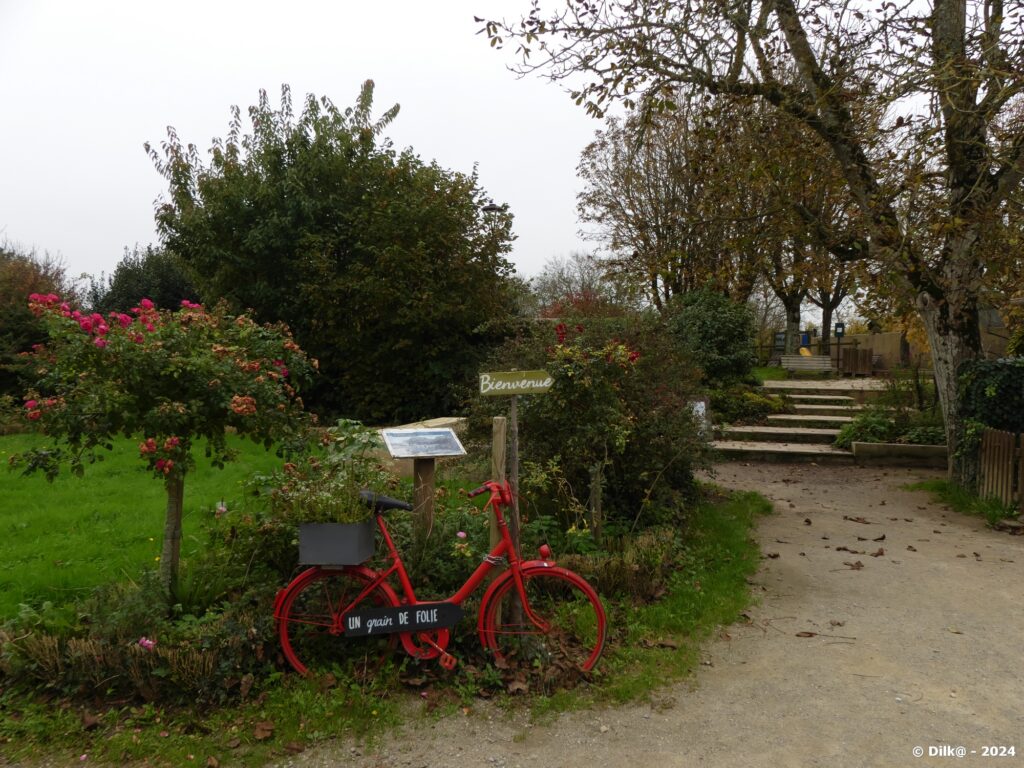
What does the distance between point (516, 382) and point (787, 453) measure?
9873 millimetres

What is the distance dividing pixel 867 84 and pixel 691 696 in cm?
692

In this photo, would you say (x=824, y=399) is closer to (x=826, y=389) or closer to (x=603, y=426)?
(x=826, y=389)

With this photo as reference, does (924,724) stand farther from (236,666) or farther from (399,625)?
(236,666)

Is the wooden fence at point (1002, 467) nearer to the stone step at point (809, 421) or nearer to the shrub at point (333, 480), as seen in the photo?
the stone step at point (809, 421)

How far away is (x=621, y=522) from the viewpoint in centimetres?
631

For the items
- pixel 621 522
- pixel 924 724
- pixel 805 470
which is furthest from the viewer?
pixel 805 470

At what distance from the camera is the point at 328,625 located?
3.90 meters

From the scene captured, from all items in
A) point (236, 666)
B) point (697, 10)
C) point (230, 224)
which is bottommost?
point (236, 666)

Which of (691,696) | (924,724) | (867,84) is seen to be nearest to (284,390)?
(691,696)

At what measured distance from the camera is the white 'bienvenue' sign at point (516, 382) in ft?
14.3

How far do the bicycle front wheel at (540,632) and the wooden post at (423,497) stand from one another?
0.72 meters

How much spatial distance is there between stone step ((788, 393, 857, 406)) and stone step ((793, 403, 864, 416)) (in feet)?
1.77

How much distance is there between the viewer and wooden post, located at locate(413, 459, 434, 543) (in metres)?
4.55

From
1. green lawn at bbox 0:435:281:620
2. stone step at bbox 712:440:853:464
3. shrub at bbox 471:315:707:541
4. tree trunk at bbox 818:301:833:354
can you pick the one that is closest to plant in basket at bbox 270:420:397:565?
green lawn at bbox 0:435:281:620
